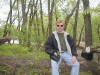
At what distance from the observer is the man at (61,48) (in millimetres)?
3800

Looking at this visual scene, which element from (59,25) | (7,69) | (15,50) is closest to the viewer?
(59,25)

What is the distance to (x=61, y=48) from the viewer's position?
3.96m

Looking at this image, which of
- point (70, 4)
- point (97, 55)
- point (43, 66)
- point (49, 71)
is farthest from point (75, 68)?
point (70, 4)

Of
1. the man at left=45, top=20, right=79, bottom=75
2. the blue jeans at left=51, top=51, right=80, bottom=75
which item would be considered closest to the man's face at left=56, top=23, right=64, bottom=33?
the man at left=45, top=20, right=79, bottom=75

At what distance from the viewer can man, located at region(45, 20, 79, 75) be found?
380 centimetres

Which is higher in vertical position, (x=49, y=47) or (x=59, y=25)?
(x=59, y=25)

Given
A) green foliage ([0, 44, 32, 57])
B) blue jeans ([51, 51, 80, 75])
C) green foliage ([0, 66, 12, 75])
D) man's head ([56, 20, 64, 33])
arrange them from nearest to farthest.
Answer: blue jeans ([51, 51, 80, 75])
man's head ([56, 20, 64, 33])
green foliage ([0, 66, 12, 75])
green foliage ([0, 44, 32, 57])

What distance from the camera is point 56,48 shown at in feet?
12.9

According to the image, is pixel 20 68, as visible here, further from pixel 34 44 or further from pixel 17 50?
pixel 17 50

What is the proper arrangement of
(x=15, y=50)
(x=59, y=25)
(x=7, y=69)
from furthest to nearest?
(x=15, y=50) < (x=7, y=69) < (x=59, y=25)

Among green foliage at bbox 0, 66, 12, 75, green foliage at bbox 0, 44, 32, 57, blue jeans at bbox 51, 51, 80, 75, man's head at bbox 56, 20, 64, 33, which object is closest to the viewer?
blue jeans at bbox 51, 51, 80, 75

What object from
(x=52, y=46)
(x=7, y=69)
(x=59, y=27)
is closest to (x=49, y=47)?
(x=52, y=46)

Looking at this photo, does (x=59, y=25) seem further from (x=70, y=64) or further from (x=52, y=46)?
(x=70, y=64)

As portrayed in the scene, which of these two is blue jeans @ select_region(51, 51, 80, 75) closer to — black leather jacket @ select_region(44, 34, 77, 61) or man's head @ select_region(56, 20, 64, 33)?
black leather jacket @ select_region(44, 34, 77, 61)
